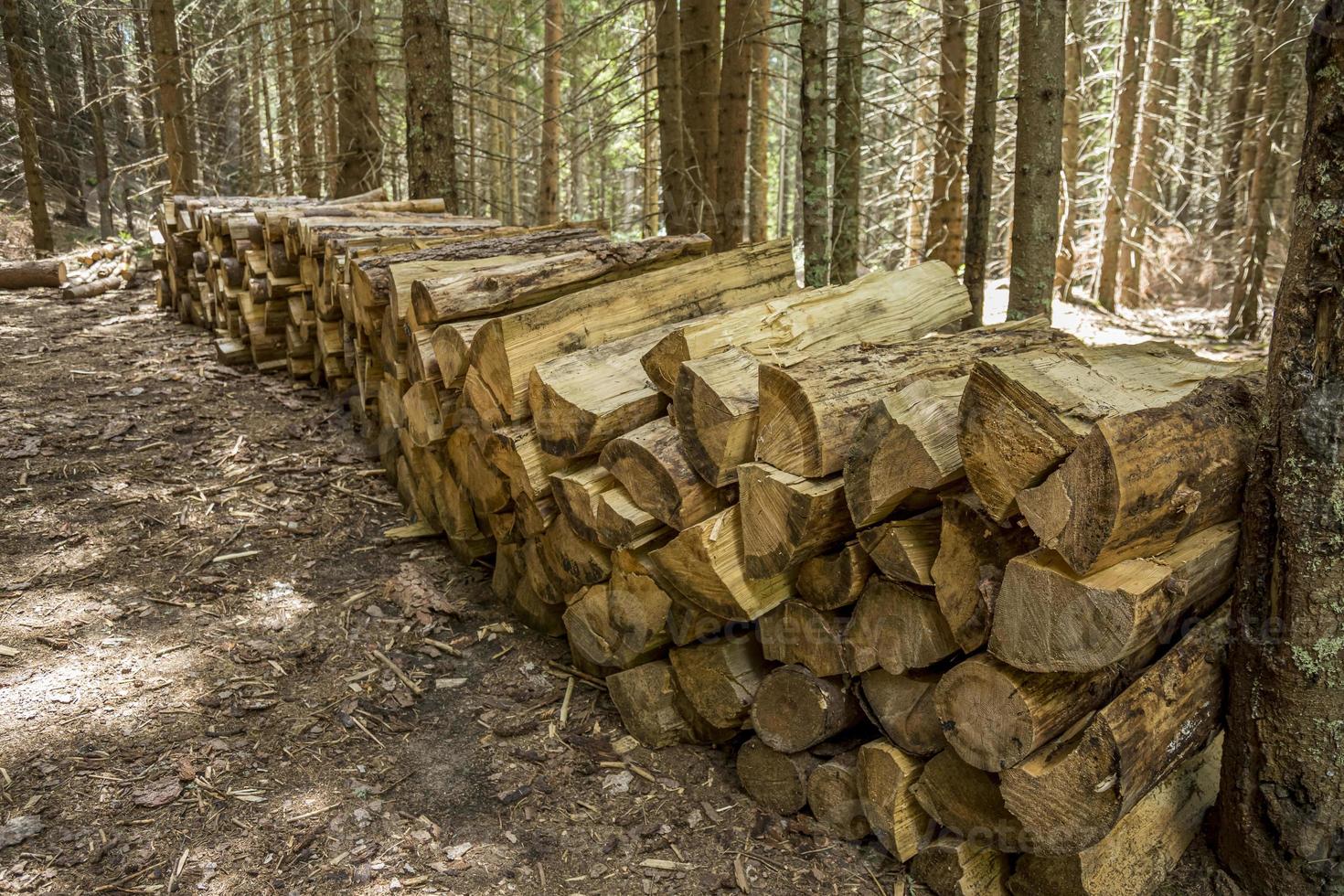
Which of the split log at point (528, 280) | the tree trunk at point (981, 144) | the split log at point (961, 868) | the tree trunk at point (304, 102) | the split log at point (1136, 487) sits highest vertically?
the tree trunk at point (304, 102)

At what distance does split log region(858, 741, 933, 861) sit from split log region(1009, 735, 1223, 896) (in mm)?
301

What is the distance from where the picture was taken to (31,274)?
10664 millimetres

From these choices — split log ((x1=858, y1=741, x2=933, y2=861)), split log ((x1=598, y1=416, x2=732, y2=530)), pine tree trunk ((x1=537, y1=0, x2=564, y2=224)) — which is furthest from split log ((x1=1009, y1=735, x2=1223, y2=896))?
pine tree trunk ((x1=537, y1=0, x2=564, y2=224))

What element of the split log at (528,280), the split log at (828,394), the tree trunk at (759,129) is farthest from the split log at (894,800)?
the tree trunk at (759,129)

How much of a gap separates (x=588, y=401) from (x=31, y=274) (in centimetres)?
1055

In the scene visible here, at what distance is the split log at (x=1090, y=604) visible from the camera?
2092 mm

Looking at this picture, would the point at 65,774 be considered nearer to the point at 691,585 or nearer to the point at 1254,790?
the point at 691,585

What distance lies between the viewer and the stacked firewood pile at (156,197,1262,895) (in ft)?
7.29

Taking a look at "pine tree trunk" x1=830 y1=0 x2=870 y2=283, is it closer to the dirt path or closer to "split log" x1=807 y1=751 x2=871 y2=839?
the dirt path

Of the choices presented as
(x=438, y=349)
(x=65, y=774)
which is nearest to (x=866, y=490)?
(x=438, y=349)

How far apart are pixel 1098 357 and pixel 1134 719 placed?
41.2 inches

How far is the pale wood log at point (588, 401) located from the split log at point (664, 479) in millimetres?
136

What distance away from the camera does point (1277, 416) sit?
230 centimetres

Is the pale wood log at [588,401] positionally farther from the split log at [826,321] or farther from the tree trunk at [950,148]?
the tree trunk at [950,148]
